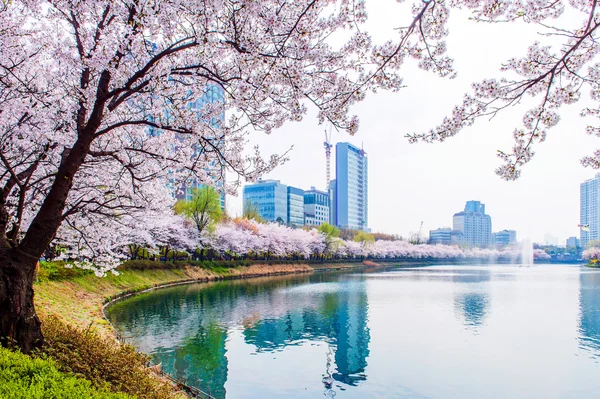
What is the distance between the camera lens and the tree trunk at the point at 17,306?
282 inches

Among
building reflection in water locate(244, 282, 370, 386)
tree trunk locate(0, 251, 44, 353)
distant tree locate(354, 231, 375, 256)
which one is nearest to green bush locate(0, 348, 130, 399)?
tree trunk locate(0, 251, 44, 353)

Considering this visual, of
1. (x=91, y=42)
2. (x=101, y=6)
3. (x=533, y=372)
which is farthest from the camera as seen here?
(x=533, y=372)

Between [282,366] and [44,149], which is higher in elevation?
[44,149]

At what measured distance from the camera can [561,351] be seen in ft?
51.9

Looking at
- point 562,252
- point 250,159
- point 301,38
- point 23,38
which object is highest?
point 23,38

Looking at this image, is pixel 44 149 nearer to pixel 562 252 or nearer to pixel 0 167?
pixel 0 167

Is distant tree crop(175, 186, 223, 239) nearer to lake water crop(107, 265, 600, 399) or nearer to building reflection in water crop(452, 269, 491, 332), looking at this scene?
lake water crop(107, 265, 600, 399)

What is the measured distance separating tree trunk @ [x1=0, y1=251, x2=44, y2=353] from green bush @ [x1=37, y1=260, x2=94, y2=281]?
15.5 metres

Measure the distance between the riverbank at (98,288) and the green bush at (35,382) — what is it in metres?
3.06

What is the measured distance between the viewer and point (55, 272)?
22875mm

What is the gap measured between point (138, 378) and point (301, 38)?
21.8 ft

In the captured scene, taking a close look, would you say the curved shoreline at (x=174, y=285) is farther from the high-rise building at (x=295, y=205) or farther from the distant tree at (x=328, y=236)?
the high-rise building at (x=295, y=205)

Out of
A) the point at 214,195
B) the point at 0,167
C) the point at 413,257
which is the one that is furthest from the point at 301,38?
the point at 413,257

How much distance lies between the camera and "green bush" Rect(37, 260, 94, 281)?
70.9 ft
